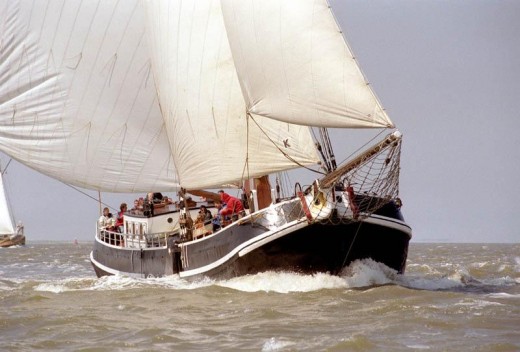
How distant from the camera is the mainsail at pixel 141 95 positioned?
2648 cm

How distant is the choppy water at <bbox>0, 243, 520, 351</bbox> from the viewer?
16.2 m

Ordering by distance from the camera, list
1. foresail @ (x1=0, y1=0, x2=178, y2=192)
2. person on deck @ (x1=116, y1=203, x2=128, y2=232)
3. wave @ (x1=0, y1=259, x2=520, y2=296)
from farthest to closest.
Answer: person on deck @ (x1=116, y1=203, x2=128, y2=232)
foresail @ (x1=0, y1=0, x2=178, y2=192)
wave @ (x1=0, y1=259, x2=520, y2=296)

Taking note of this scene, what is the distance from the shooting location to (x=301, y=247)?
2366 centimetres

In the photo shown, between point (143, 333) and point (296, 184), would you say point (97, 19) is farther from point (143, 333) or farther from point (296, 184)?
point (143, 333)

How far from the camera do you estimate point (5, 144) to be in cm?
3055

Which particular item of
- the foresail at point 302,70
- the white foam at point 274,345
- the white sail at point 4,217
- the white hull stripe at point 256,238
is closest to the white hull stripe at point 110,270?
the white hull stripe at point 256,238

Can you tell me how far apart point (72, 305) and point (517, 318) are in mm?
9894

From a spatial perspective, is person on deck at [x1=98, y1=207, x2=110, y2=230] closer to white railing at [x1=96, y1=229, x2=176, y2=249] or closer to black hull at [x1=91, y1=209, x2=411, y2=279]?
white railing at [x1=96, y1=229, x2=176, y2=249]

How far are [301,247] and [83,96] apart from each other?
Result: 9373mm

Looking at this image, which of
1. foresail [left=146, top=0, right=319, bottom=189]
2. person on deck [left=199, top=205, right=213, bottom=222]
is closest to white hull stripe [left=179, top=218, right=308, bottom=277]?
person on deck [left=199, top=205, right=213, bottom=222]

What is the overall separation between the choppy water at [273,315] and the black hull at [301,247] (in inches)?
10.9

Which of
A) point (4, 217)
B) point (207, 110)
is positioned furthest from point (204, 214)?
point (4, 217)

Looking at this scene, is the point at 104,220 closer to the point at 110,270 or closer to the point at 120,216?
the point at 120,216

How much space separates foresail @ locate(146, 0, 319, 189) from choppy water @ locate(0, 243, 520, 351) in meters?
3.35
